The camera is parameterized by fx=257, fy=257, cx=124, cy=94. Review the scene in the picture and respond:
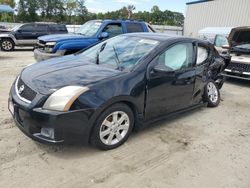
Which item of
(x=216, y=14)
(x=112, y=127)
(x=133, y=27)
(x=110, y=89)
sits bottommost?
(x=112, y=127)

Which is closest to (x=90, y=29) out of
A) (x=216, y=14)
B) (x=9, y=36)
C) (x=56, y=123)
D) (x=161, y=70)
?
(x=161, y=70)

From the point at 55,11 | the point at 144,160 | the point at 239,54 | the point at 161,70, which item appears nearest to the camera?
the point at 144,160

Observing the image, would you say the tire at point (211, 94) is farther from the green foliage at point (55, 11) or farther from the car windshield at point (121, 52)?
the green foliage at point (55, 11)

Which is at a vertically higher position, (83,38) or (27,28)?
(83,38)

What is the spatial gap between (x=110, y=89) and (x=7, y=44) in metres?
13.2

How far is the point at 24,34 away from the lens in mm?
14938

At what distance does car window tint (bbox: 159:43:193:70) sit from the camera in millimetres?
4078

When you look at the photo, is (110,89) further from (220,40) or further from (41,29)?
(41,29)

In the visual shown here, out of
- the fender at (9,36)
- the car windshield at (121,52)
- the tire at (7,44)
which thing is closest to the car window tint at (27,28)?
the fender at (9,36)

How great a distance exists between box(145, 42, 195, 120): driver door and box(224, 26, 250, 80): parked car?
382 centimetres

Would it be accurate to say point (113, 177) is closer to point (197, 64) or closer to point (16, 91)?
point (16, 91)

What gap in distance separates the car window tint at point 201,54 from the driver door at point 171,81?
0.23m

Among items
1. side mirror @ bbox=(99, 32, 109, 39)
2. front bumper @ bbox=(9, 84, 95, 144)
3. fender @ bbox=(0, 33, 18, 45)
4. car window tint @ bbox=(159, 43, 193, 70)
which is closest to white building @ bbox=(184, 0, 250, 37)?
side mirror @ bbox=(99, 32, 109, 39)

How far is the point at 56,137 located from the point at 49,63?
1494mm
